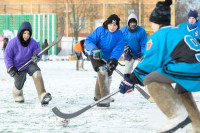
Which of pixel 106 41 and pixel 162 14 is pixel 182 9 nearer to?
pixel 106 41

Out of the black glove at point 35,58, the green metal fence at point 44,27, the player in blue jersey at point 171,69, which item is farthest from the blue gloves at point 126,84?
the green metal fence at point 44,27

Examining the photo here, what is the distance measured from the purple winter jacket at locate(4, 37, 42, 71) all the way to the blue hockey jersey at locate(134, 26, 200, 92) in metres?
3.01

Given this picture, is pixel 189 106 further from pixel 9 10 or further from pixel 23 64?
pixel 9 10

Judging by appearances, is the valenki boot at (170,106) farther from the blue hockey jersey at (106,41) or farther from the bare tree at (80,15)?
the bare tree at (80,15)

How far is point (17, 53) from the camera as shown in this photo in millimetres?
5699

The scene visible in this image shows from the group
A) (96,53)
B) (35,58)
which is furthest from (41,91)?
(96,53)

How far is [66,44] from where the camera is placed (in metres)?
27.9

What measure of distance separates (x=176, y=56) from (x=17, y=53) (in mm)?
3228

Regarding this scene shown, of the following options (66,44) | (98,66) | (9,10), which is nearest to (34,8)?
(9,10)

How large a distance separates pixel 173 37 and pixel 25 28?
317 cm

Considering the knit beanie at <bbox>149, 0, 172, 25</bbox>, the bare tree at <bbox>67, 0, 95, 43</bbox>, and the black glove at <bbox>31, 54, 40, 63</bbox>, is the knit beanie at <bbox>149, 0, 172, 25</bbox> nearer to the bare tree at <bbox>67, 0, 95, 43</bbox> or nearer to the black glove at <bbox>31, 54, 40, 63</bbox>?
the black glove at <bbox>31, 54, 40, 63</bbox>

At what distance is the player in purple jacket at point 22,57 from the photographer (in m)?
5.56

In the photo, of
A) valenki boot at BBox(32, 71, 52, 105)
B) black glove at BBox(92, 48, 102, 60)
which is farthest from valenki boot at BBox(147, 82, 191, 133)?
valenki boot at BBox(32, 71, 52, 105)

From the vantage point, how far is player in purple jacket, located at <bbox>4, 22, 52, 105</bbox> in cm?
556
